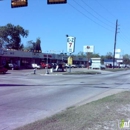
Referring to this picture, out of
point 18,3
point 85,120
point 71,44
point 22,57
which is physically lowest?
point 85,120

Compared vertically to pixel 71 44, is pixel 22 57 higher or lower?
lower

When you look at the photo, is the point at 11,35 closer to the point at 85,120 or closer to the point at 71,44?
the point at 71,44

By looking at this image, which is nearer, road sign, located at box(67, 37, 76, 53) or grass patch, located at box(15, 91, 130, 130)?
grass patch, located at box(15, 91, 130, 130)

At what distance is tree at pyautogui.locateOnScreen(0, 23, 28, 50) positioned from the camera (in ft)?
312

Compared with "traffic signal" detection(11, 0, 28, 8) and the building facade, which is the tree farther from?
"traffic signal" detection(11, 0, 28, 8)

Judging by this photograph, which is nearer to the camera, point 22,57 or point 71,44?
point 71,44

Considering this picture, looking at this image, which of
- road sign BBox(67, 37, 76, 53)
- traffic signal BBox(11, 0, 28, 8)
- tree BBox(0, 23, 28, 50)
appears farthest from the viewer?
tree BBox(0, 23, 28, 50)

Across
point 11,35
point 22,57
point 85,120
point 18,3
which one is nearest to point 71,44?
point 22,57

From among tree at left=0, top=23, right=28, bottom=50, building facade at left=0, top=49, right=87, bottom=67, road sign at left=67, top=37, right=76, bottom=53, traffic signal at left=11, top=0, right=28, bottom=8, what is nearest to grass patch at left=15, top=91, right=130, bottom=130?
traffic signal at left=11, top=0, right=28, bottom=8

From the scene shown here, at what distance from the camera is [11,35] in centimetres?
9738

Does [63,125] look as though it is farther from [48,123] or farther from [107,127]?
[107,127]

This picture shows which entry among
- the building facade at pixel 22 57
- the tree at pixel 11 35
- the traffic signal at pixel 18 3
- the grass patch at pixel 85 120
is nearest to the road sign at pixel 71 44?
the building facade at pixel 22 57

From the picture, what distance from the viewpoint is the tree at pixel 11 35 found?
95.2 meters

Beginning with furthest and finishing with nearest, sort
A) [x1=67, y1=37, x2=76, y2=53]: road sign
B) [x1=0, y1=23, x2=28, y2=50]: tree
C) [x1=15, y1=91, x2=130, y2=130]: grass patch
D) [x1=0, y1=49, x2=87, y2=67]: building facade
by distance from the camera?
1. [x1=0, y1=23, x2=28, y2=50]: tree
2. [x1=0, y1=49, x2=87, y2=67]: building facade
3. [x1=67, y1=37, x2=76, y2=53]: road sign
4. [x1=15, y1=91, x2=130, y2=130]: grass patch
